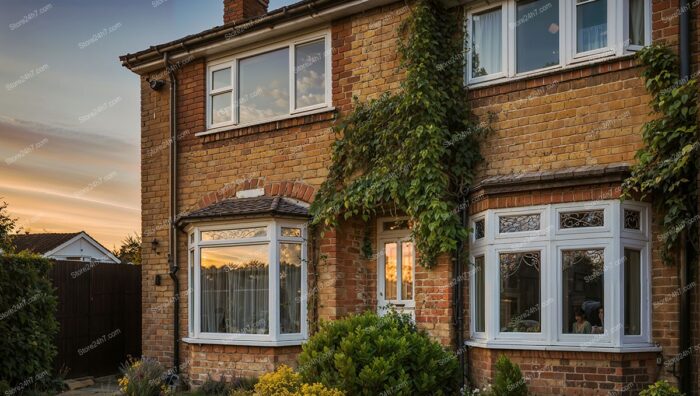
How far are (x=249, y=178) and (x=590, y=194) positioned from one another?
5.83 m

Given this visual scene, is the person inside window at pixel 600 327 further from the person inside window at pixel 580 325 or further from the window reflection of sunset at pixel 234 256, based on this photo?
the window reflection of sunset at pixel 234 256

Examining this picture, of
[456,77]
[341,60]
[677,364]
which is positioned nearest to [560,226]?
[677,364]

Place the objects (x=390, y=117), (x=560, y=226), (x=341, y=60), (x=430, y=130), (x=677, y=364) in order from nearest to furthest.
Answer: (x=677, y=364) < (x=560, y=226) < (x=430, y=130) < (x=390, y=117) < (x=341, y=60)

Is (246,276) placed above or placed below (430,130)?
below

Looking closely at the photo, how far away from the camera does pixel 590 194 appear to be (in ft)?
26.5

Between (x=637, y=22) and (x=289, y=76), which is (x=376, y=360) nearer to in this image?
(x=637, y=22)

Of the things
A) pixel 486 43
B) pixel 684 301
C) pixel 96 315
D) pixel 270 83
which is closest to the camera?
pixel 684 301

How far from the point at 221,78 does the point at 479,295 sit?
6331 millimetres

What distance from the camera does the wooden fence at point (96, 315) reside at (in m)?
13.2

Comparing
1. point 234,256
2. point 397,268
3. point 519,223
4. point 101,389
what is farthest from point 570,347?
point 101,389

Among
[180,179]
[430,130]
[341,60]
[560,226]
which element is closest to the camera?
[560,226]

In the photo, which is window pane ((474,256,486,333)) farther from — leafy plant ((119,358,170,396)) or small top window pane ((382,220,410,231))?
leafy plant ((119,358,170,396))

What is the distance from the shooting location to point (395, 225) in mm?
10430

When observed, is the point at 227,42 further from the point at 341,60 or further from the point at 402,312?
the point at 402,312
